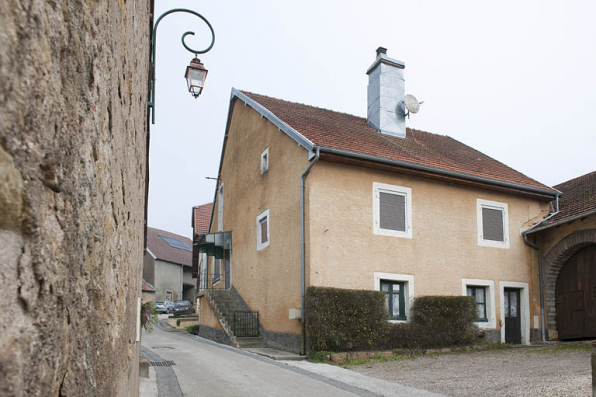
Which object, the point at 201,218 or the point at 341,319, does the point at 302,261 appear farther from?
the point at 201,218

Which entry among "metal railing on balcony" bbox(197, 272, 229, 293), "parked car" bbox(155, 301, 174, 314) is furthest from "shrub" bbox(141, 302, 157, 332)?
"parked car" bbox(155, 301, 174, 314)

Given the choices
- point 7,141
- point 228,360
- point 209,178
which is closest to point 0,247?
point 7,141

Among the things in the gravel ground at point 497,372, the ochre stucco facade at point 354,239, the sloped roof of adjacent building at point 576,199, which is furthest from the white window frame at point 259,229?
the sloped roof of adjacent building at point 576,199

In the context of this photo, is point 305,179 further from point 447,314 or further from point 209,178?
point 209,178

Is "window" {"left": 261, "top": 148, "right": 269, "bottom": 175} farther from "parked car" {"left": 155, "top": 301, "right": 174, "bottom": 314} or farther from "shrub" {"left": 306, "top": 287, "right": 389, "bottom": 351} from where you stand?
"parked car" {"left": 155, "top": 301, "right": 174, "bottom": 314}

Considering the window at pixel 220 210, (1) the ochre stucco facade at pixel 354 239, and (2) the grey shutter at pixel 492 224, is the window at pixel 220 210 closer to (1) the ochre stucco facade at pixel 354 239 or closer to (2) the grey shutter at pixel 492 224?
(1) the ochre stucco facade at pixel 354 239

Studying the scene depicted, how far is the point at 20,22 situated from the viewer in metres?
0.83

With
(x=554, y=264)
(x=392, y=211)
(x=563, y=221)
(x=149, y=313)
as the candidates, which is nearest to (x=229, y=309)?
(x=392, y=211)

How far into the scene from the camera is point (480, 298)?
1570cm

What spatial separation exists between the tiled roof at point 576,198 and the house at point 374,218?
26.0 inches

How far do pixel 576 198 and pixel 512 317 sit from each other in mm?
4240

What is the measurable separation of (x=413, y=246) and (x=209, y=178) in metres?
11.9

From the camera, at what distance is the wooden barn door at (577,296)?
49.6 ft

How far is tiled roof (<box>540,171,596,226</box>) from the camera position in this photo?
1547 cm
